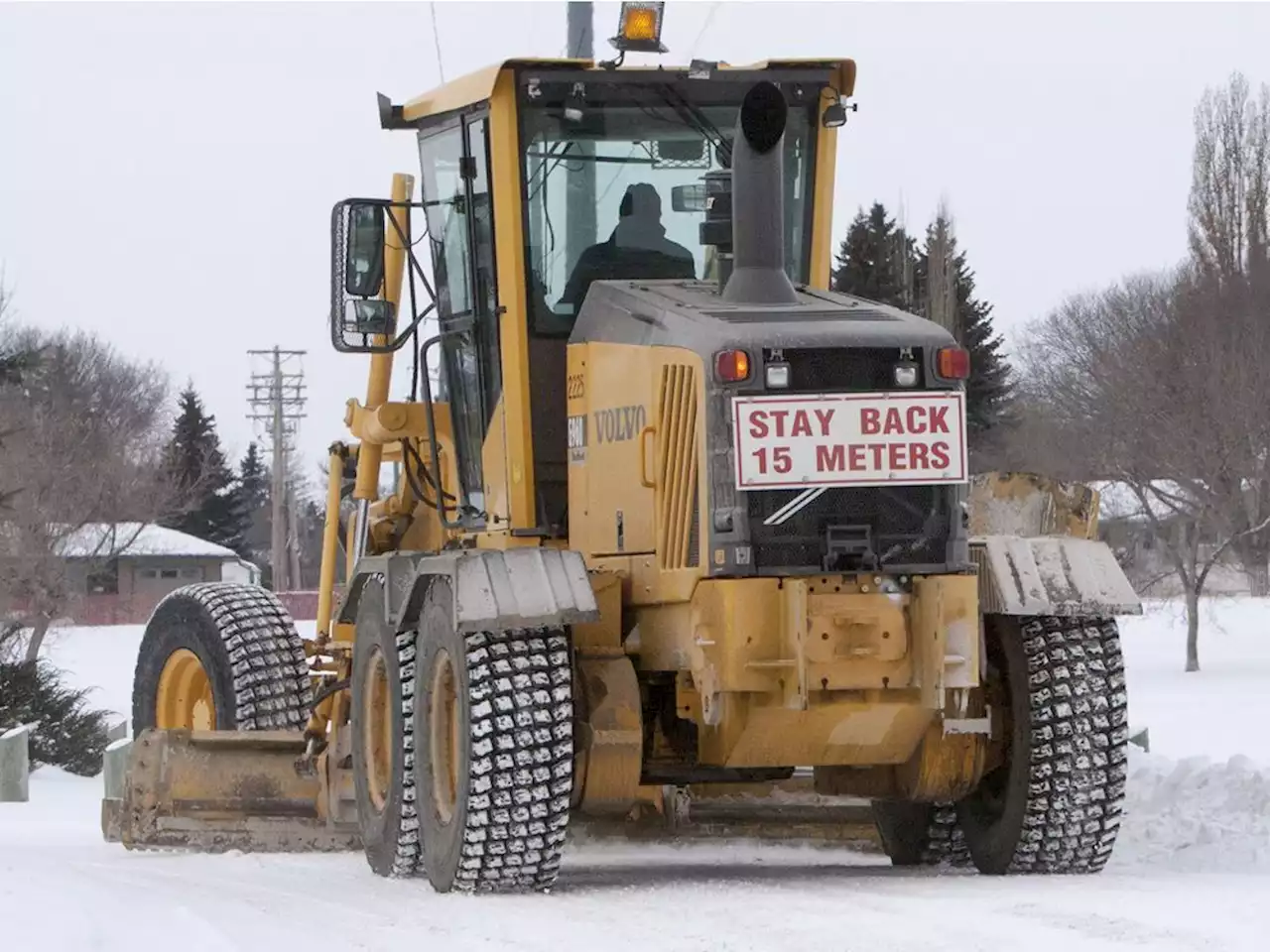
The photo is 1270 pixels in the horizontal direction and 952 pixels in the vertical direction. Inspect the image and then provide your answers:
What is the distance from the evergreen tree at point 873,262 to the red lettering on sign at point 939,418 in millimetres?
22692

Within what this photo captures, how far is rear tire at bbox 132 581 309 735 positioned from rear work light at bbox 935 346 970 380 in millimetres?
5403

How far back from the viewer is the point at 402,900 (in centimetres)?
923

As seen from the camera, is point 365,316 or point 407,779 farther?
point 365,316

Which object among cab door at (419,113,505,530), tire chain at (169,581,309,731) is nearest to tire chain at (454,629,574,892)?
cab door at (419,113,505,530)

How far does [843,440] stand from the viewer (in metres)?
8.95

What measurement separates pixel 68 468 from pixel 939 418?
1492 inches

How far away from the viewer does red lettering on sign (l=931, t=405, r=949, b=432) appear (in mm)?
9062

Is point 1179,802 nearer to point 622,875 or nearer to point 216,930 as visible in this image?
point 622,875

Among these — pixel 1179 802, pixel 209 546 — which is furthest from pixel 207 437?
pixel 1179 802

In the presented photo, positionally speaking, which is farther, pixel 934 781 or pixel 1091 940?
pixel 934 781

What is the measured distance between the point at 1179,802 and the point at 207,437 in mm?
69554

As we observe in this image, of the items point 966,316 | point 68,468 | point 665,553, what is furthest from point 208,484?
point 665,553

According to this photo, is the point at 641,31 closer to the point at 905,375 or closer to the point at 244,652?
the point at 905,375

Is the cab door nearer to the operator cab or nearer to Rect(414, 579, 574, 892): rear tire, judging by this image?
the operator cab
